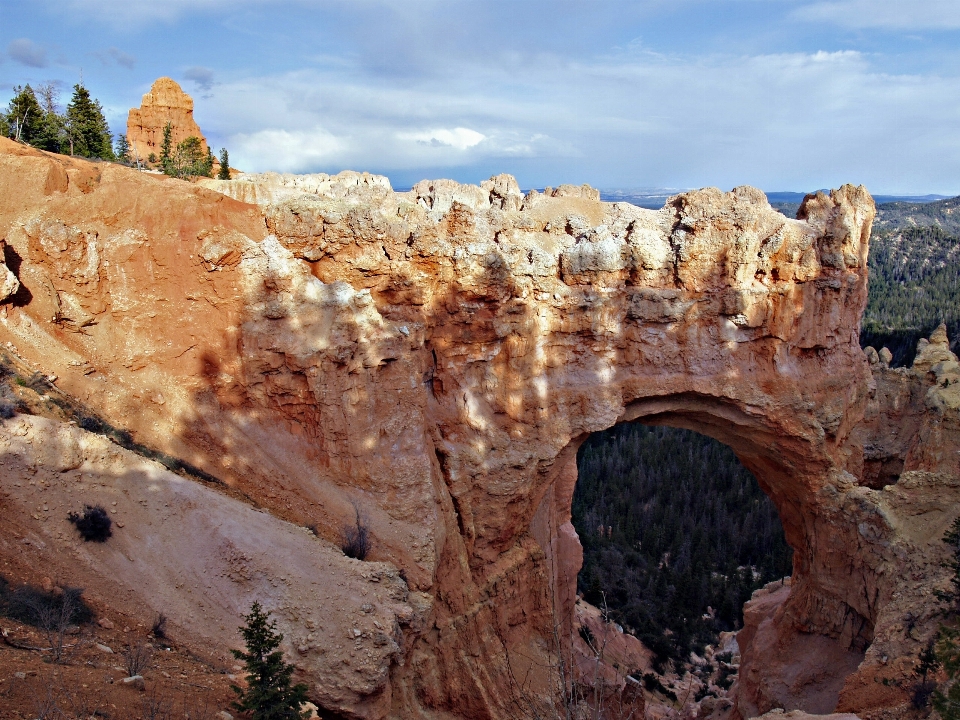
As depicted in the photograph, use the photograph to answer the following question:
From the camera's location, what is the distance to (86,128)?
27.0 meters

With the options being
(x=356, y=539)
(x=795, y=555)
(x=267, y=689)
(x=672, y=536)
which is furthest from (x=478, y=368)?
(x=672, y=536)

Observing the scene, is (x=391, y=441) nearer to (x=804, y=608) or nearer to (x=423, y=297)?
(x=423, y=297)

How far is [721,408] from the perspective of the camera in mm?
17906

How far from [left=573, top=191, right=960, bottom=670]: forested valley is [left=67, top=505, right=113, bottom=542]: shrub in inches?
720

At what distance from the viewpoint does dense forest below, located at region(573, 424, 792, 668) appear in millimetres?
31234

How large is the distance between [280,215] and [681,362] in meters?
10.1

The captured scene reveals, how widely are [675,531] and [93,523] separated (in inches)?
1341

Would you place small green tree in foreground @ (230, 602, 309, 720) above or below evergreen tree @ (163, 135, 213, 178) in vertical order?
below

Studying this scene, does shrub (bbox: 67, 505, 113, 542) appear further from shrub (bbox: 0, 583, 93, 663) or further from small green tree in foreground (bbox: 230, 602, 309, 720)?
small green tree in foreground (bbox: 230, 602, 309, 720)

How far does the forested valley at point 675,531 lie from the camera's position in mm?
31328

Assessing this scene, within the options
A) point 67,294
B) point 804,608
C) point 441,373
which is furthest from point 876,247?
point 67,294

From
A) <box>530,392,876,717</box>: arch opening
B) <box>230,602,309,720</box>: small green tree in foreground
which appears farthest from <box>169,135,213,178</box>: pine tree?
<box>230,602,309,720</box>: small green tree in foreground

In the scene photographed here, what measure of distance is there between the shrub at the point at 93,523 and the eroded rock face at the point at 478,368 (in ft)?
7.97

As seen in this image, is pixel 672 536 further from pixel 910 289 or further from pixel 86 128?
pixel 910 289
